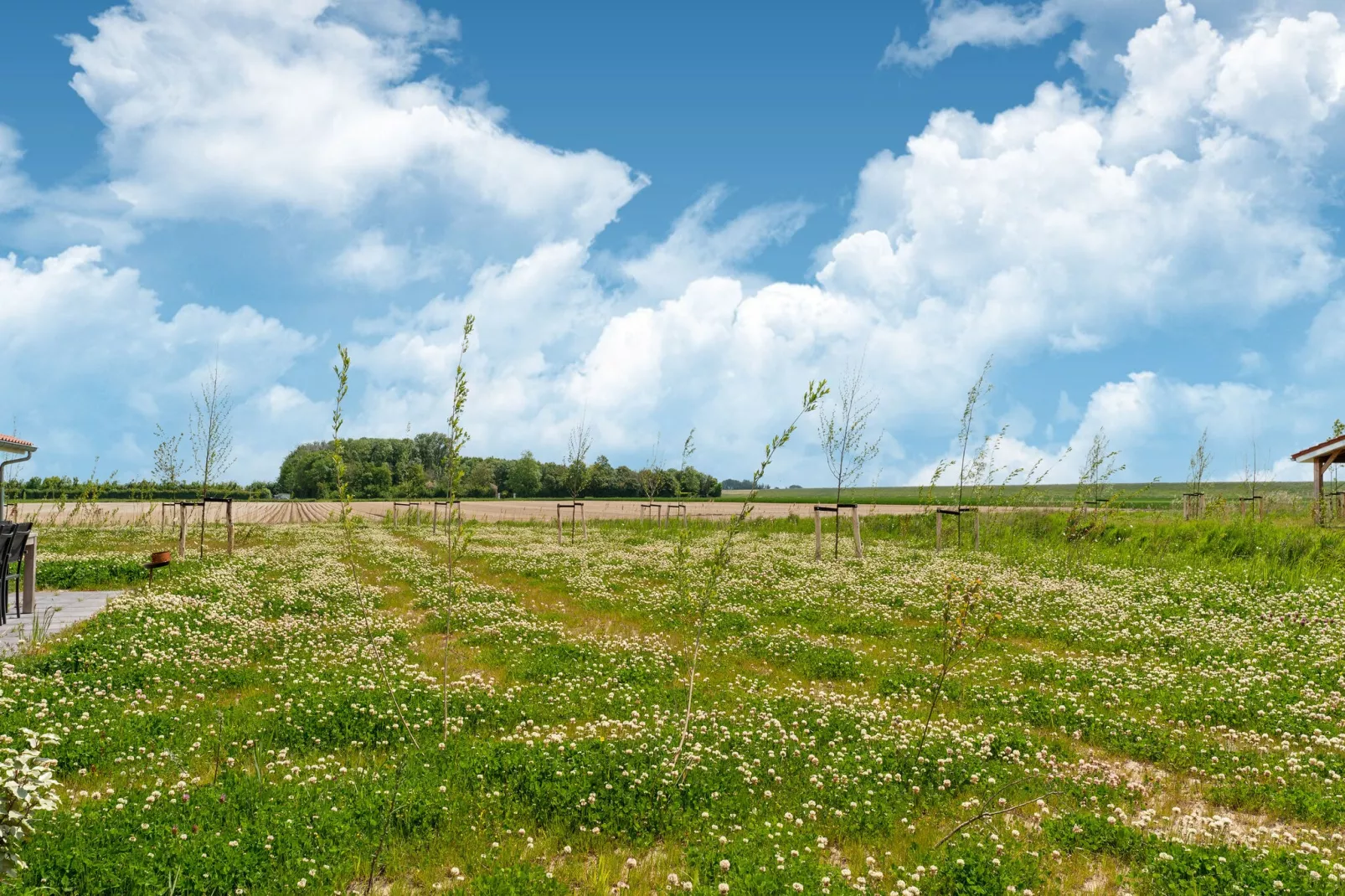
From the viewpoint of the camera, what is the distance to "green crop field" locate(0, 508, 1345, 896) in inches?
224

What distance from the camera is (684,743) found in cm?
779

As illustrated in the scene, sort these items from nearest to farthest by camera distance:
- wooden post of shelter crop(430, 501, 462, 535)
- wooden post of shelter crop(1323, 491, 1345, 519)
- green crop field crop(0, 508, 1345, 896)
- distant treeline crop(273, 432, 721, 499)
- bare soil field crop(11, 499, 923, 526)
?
green crop field crop(0, 508, 1345, 896)
wooden post of shelter crop(430, 501, 462, 535)
wooden post of shelter crop(1323, 491, 1345, 519)
bare soil field crop(11, 499, 923, 526)
distant treeline crop(273, 432, 721, 499)

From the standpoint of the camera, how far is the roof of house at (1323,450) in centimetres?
3397

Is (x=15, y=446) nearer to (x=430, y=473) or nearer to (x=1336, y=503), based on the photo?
(x=1336, y=503)

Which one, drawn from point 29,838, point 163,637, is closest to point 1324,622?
point 29,838

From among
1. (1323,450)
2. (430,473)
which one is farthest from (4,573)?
(430,473)

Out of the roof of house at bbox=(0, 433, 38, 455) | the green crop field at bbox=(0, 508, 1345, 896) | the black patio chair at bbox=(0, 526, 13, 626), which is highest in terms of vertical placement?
the roof of house at bbox=(0, 433, 38, 455)

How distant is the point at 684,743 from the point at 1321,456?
42.5 m

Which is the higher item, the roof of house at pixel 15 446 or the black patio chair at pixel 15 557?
the roof of house at pixel 15 446

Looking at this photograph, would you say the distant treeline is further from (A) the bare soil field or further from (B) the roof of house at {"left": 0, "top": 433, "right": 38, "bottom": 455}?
(B) the roof of house at {"left": 0, "top": 433, "right": 38, "bottom": 455}

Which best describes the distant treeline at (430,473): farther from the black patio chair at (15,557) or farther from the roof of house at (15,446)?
the black patio chair at (15,557)

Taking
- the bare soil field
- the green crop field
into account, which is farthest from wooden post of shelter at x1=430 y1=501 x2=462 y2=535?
the bare soil field

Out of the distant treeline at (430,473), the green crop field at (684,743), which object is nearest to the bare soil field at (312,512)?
the distant treeline at (430,473)

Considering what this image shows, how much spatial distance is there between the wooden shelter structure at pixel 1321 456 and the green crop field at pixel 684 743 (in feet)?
71.7
